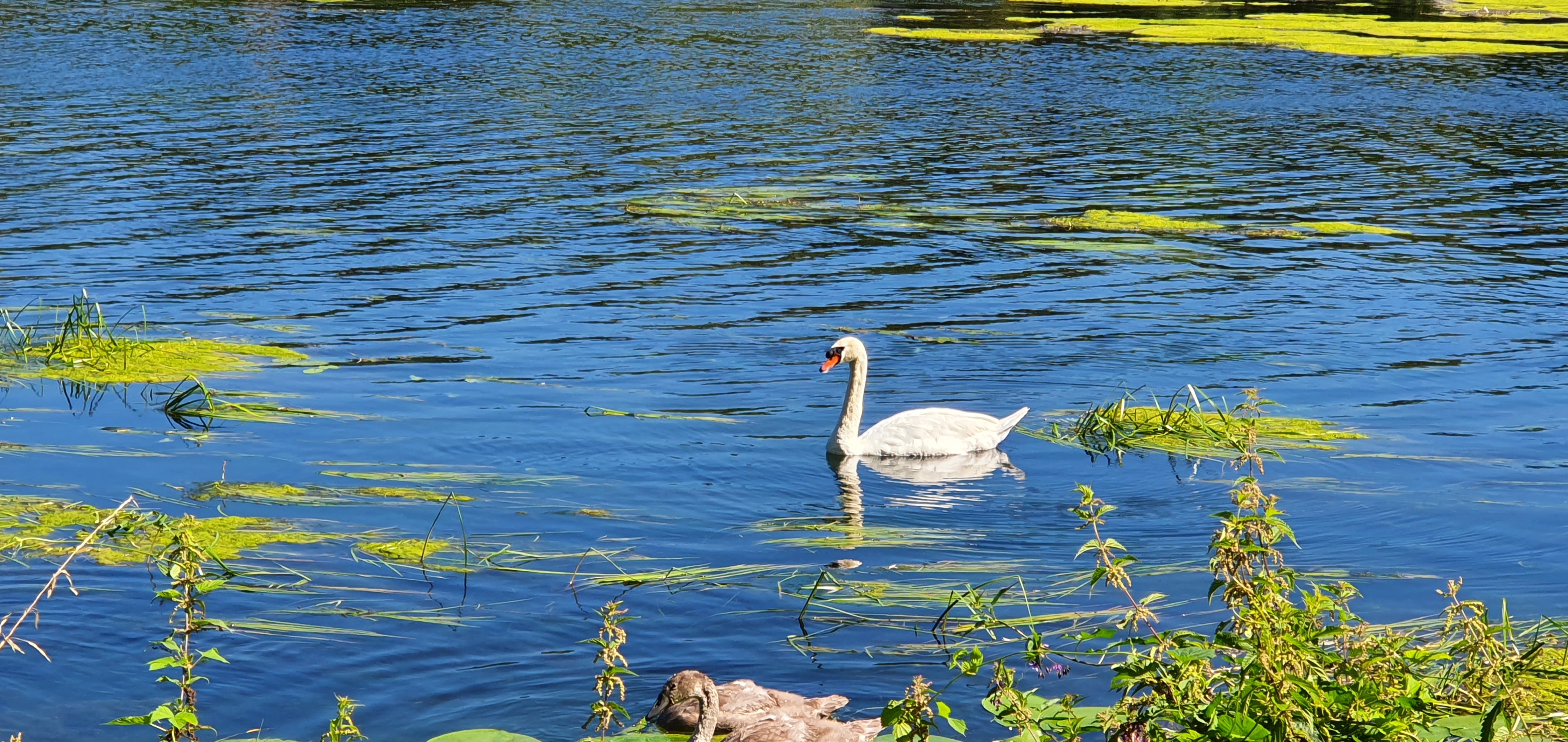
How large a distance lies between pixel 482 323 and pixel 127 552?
23.4 ft

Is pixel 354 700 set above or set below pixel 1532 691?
below

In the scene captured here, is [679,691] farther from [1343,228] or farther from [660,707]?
[1343,228]

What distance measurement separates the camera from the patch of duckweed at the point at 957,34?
4919cm

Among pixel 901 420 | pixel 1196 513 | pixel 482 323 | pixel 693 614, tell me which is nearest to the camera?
pixel 693 614

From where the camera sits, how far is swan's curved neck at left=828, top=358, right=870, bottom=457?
12117 millimetres

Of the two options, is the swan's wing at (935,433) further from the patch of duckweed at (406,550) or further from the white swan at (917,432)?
the patch of duckweed at (406,550)

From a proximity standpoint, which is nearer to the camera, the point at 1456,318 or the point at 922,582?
the point at 922,582

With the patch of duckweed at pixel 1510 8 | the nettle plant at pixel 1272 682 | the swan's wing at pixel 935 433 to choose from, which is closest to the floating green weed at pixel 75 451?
the swan's wing at pixel 935 433

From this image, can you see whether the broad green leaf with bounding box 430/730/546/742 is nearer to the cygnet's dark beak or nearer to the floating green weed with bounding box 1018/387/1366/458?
the cygnet's dark beak

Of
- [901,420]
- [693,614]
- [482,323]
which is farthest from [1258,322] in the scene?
[693,614]

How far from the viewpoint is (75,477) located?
11062 millimetres

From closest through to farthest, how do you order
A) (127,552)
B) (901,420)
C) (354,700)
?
(354,700) < (127,552) < (901,420)

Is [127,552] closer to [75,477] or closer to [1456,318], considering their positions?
Answer: [75,477]

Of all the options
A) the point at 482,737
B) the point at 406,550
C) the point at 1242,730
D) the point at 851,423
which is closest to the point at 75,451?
the point at 406,550
